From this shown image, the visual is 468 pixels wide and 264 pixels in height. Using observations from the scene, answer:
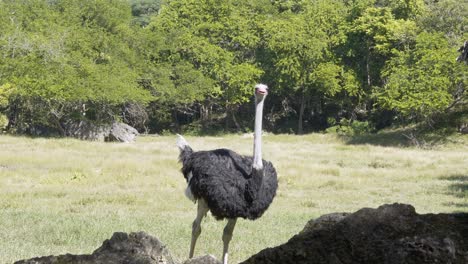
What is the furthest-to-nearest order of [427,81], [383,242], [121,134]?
1. [121,134]
2. [427,81]
3. [383,242]

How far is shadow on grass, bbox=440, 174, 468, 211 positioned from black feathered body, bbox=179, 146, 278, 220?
792cm

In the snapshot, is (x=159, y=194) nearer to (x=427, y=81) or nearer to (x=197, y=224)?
(x=197, y=224)

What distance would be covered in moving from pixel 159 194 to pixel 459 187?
27.9 feet

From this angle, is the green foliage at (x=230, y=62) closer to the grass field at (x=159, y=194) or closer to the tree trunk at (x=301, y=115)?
the tree trunk at (x=301, y=115)

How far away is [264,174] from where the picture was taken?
8.20 meters

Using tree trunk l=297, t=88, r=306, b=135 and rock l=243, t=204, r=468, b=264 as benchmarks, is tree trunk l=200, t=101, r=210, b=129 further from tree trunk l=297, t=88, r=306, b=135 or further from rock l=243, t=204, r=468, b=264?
rock l=243, t=204, r=468, b=264

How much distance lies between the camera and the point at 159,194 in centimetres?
1620

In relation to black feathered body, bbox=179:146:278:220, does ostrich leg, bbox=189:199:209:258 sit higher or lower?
lower

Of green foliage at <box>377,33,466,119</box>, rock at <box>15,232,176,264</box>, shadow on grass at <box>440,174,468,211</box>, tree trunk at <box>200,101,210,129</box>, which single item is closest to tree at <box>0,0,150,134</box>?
tree trunk at <box>200,101,210,129</box>

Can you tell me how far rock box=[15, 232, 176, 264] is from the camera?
6.25 ft

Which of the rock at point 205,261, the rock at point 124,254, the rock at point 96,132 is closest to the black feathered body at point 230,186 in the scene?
the rock at point 124,254

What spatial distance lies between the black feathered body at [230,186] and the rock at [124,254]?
521 centimetres

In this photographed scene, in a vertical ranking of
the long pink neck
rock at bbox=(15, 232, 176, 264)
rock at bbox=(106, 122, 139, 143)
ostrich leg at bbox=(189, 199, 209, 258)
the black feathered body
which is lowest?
rock at bbox=(106, 122, 139, 143)

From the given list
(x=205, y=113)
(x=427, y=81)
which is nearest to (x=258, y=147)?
(x=427, y=81)
